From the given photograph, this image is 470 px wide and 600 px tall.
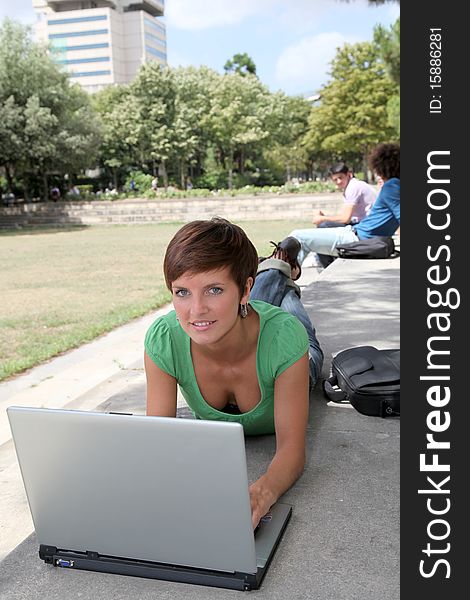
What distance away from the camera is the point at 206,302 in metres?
1.82

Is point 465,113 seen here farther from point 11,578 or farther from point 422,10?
point 11,578

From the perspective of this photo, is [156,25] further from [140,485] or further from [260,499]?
[140,485]

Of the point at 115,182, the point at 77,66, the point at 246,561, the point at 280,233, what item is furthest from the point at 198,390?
the point at 77,66

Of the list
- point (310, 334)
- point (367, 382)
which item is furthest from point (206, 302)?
point (310, 334)

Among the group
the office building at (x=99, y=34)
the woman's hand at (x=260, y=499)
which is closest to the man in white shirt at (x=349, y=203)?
the woman's hand at (x=260, y=499)

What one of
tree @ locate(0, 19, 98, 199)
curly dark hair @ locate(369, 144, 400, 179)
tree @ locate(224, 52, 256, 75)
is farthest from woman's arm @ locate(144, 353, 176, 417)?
tree @ locate(224, 52, 256, 75)

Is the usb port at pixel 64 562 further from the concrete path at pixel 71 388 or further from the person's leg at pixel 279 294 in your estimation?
the person's leg at pixel 279 294

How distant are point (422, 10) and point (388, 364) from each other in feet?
6.60

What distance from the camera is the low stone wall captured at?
23172mm

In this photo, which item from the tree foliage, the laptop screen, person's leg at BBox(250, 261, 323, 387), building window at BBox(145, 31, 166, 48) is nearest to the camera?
the laptop screen

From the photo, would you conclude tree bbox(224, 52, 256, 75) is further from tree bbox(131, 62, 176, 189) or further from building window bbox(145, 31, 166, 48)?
building window bbox(145, 31, 166, 48)

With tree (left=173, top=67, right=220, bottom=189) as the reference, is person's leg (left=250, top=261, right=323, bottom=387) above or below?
below

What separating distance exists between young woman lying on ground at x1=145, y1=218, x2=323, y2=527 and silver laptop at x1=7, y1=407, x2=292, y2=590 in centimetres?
17

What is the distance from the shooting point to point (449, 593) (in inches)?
47.0
